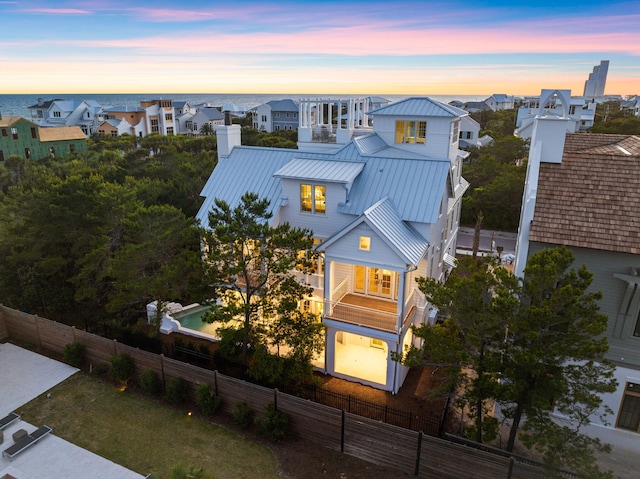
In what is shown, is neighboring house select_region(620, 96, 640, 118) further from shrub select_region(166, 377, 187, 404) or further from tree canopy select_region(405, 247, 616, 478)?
shrub select_region(166, 377, 187, 404)

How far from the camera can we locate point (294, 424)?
54.9 feet

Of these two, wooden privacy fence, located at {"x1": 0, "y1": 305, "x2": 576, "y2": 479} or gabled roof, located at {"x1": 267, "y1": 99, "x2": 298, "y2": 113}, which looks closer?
wooden privacy fence, located at {"x1": 0, "y1": 305, "x2": 576, "y2": 479}

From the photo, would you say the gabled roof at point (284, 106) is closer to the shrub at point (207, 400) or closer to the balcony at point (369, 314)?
the balcony at point (369, 314)

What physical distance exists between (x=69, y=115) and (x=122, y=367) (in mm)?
132329

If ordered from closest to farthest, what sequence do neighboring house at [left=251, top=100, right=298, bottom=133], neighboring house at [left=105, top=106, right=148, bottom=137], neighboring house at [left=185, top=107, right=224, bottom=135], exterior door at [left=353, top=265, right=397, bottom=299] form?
1. exterior door at [left=353, top=265, right=397, bottom=299]
2. neighboring house at [left=105, top=106, right=148, bottom=137]
3. neighboring house at [left=251, top=100, right=298, bottom=133]
4. neighboring house at [left=185, top=107, right=224, bottom=135]

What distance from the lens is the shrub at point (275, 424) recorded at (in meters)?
16.4

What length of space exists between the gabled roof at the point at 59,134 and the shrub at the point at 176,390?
7304 centimetres

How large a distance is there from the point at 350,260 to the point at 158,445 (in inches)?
424

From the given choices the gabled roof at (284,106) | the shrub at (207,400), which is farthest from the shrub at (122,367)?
the gabled roof at (284,106)

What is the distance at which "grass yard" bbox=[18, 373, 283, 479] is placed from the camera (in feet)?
51.3

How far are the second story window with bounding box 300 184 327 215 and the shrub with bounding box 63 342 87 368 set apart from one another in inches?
522

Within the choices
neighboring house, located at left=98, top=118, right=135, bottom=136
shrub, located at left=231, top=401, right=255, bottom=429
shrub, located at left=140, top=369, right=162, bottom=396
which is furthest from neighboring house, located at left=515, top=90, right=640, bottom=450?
neighboring house, located at left=98, top=118, right=135, bottom=136


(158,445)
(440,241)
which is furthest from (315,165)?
(158,445)

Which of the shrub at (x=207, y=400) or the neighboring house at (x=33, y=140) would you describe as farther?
the neighboring house at (x=33, y=140)
